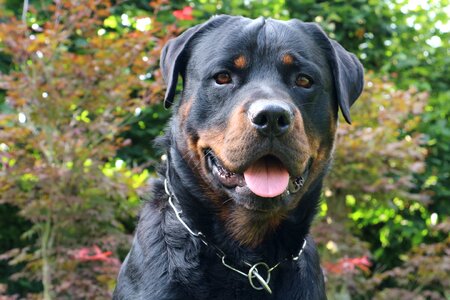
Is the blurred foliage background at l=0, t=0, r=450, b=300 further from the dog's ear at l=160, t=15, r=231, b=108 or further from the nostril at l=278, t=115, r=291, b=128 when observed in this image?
the nostril at l=278, t=115, r=291, b=128

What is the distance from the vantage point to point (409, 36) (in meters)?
7.55

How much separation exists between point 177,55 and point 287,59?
1.71 feet

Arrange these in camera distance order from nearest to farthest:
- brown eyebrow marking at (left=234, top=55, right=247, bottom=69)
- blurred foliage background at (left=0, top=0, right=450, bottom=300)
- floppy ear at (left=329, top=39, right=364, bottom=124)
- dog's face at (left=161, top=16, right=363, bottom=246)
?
dog's face at (left=161, top=16, right=363, bottom=246)
brown eyebrow marking at (left=234, top=55, right=247, bottom=69)
floppy ear at (left=329, top=39, right=364, bottom=124)
blurred foliage background at (left=0, top=0, right=450, bottom=300)

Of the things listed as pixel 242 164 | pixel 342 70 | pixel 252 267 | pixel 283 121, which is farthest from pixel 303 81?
pixel 252 267

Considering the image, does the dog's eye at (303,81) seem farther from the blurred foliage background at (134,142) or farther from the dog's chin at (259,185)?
the blurred foliage background at (134,142)

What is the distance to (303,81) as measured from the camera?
3.32 m

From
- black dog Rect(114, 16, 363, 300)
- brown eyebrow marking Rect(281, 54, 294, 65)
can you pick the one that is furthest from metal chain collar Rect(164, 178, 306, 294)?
brown eyebrow marking Rect(281, 54, 294, 65)

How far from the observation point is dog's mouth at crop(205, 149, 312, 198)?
3.06 meters

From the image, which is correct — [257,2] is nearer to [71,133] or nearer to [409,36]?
[409,36]

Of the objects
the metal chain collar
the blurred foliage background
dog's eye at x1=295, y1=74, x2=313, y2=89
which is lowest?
the blurred foliage background

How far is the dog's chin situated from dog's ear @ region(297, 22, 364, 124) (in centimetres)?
41

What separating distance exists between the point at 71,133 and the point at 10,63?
1.46 meters

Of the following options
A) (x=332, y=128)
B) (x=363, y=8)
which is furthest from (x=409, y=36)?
(x=332, y=128)

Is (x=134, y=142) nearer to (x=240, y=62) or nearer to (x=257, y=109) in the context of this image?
(x=240, y=62)
